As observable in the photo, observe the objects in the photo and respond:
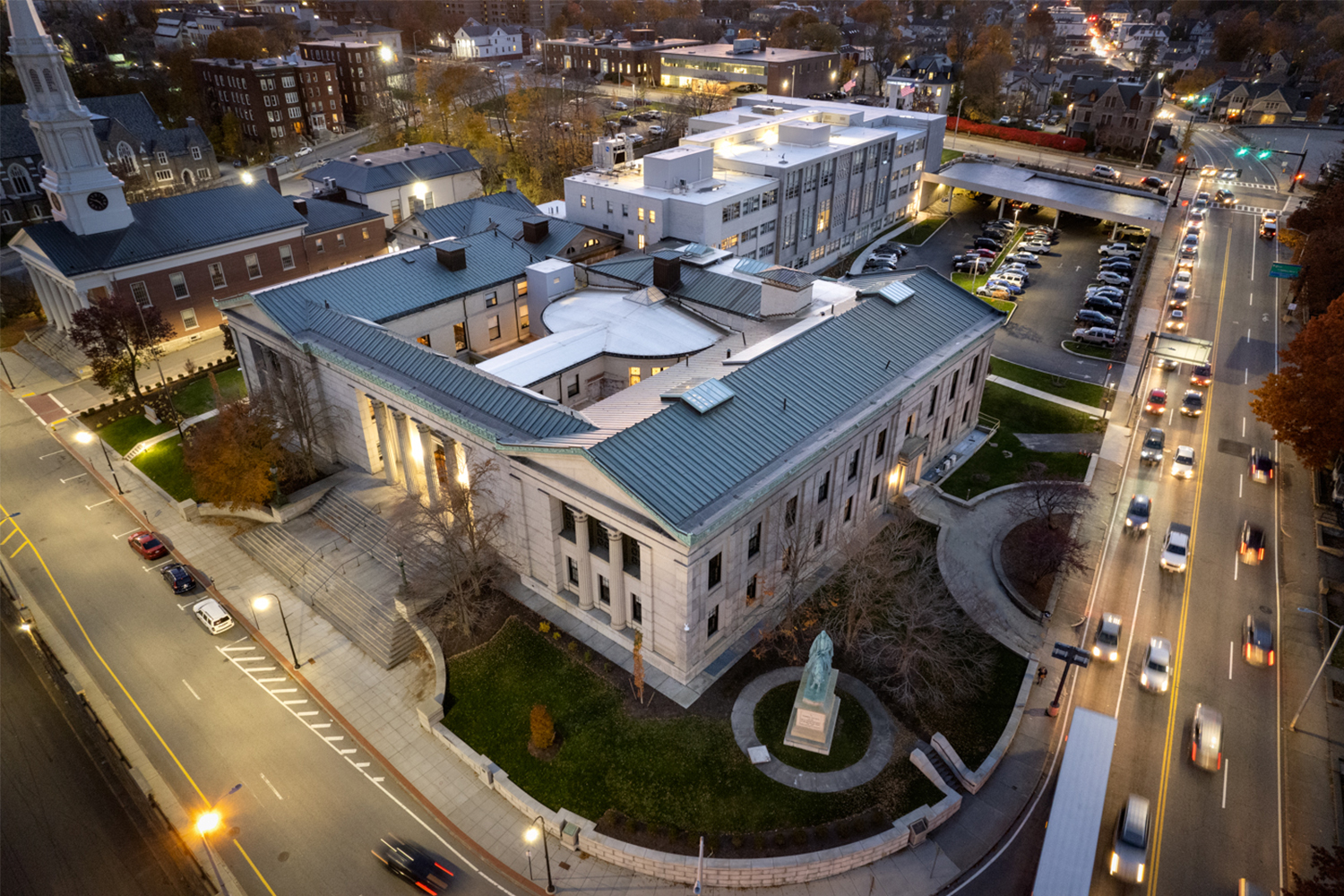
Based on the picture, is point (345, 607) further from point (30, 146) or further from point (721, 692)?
point (30, 146)

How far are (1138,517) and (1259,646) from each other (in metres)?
12.3

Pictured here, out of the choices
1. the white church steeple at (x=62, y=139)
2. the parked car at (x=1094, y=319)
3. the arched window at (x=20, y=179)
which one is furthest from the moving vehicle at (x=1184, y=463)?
the arched window at (x=20, y=179)

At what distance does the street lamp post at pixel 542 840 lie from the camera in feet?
105

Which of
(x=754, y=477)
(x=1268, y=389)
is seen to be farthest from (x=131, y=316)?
(x=1268, y=389)

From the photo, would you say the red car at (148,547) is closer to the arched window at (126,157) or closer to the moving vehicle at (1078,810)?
the moving vehicle at (1078,810)

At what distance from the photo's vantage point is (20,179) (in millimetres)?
108500

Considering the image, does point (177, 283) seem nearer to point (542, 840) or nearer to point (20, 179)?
point (20, 179)

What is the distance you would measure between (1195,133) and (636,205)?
465 ft

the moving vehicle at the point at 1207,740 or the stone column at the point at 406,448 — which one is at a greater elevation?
the stone column at the point at 406,448

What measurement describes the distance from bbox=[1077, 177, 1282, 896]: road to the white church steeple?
92103mm

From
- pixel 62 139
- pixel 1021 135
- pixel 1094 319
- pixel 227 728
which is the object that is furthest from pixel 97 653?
pixel 1021 135

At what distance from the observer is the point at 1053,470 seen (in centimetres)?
6053

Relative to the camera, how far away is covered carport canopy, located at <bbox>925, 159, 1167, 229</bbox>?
106812 millimetres

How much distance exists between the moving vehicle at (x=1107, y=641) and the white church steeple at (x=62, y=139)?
299ft
